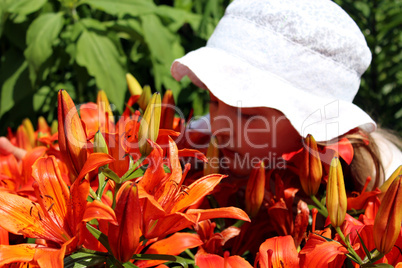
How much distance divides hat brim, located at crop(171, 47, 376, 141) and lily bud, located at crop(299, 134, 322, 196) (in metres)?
0.12

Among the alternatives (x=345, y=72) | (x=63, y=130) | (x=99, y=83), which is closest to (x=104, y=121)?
(x=63, y=130)

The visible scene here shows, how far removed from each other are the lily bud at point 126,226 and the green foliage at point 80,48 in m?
0.75

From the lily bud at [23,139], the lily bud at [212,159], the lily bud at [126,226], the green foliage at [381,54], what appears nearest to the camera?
the lily bud at [126,226]

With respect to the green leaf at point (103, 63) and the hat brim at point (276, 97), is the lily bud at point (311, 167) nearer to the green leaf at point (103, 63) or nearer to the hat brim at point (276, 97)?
the hat brim at point (276, 97)

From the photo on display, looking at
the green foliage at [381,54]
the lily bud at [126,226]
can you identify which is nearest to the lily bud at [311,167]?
the lily bud at [126,226]

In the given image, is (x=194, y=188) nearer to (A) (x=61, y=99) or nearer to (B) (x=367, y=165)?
(A) (x=61, y=99)

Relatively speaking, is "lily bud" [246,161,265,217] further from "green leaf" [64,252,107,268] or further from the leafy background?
the leafy background

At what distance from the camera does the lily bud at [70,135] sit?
58 cm

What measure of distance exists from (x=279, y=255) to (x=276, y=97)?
13.0 inches

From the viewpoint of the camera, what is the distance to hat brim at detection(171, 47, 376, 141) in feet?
2.65

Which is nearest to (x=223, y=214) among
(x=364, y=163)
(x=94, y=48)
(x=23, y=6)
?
(x=364, y=163)

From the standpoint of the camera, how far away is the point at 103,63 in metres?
1.24

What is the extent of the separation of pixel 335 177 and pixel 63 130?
1.34 ft

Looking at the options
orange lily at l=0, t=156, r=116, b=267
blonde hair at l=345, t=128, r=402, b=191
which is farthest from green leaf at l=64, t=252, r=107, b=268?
blonde hair at l=345, t=128, r=402, b=191
